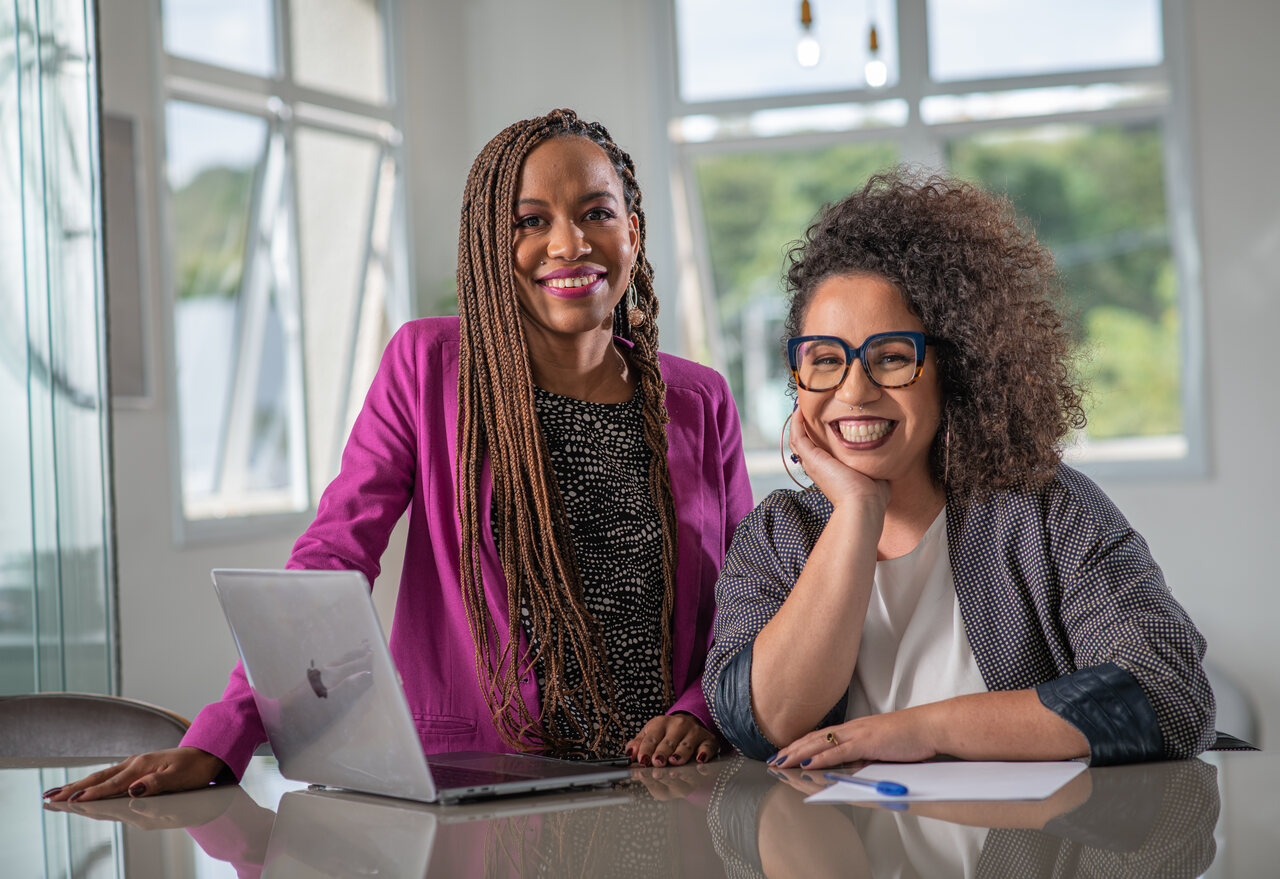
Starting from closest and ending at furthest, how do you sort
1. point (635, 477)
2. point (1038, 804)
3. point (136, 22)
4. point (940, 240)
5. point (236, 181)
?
1. point (1038, 804)
2. point (940, 240)
3. point (635, 477)
4. point (136, 22)
5. point (236, 181)

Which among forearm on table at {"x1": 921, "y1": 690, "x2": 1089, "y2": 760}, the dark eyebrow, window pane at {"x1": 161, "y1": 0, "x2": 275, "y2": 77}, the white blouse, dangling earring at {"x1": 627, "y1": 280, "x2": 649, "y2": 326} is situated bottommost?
forearm on table at {"x1": 921, "y1": 690, "x2": 1089, "y2": 760}

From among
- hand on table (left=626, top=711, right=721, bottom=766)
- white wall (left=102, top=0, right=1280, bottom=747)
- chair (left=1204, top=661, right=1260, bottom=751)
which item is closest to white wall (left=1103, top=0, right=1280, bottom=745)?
white wall (left=102, top=0, right=1280, bottom=747)

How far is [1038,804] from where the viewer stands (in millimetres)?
1123

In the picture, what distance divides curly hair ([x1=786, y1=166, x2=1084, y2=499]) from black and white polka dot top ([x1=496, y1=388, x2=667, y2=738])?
1.12ft

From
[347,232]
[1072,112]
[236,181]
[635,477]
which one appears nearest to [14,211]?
[635,477]

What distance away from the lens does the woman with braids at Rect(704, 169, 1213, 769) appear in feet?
4.30

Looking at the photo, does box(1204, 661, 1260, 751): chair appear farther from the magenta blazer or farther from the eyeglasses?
the eyeglasses

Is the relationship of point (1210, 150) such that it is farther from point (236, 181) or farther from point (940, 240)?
point (940, 240)

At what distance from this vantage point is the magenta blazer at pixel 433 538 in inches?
64.4

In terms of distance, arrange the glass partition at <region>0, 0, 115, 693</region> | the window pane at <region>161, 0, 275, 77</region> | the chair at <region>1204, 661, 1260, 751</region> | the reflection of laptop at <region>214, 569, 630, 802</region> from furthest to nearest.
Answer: the window pane at <region>161, 0, 275, 77</region>
the chair at <region>1204, 661, 1260, 751</region>
the glass partition at <region>0, 0, 115, 693</region>
the reflection of laptop at <region>214, 569, 630, 802</region>

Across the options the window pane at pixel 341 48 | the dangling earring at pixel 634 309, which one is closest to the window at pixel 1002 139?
the window pane at pixel 341 48

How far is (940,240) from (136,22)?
4014 millimetres

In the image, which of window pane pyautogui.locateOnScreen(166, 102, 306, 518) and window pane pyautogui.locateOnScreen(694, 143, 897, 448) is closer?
window pane pyautogui.locateOnScreen(166, 102, 306, 518)

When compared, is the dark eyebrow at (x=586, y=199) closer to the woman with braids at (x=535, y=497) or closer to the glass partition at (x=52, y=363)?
the woman with braids at (x=535, y=497)
